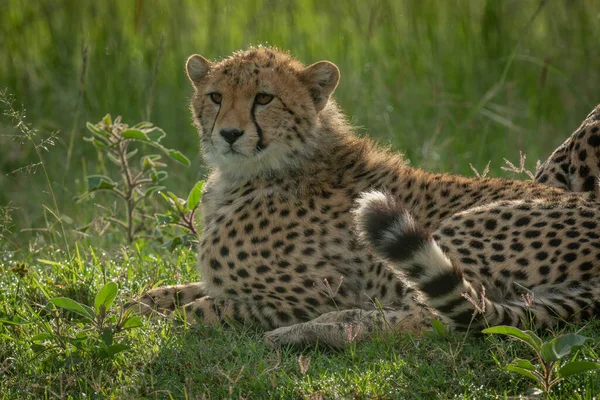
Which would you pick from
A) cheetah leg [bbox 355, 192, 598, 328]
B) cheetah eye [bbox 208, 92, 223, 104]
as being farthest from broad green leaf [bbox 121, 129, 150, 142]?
cheetah leg [bbox 355, 192, 598, 328]

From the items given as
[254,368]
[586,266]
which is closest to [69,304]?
[254,368]

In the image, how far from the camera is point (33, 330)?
3.19 m

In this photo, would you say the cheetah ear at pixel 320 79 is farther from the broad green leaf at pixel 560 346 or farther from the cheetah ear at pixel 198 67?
the broad green leaf at pixel 560 346

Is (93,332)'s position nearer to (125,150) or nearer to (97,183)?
(97,183)

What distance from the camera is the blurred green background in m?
5.93

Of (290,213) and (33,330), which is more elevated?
(290,213)

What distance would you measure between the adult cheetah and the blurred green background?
197 cm

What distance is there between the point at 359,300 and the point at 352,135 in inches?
30.1

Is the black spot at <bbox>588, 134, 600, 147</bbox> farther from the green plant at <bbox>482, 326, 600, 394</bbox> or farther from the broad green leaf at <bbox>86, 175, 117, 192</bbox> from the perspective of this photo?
the broad green leaf at <bbox>86, 175, 117, 192</bbox>

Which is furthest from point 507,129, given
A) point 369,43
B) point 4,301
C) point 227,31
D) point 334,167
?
point 4,301

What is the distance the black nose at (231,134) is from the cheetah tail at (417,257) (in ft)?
2.66

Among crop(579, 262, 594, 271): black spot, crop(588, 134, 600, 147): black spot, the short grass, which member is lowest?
the short grass

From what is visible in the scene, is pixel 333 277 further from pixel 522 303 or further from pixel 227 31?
pixel 227 31

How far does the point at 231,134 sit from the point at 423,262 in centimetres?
106
